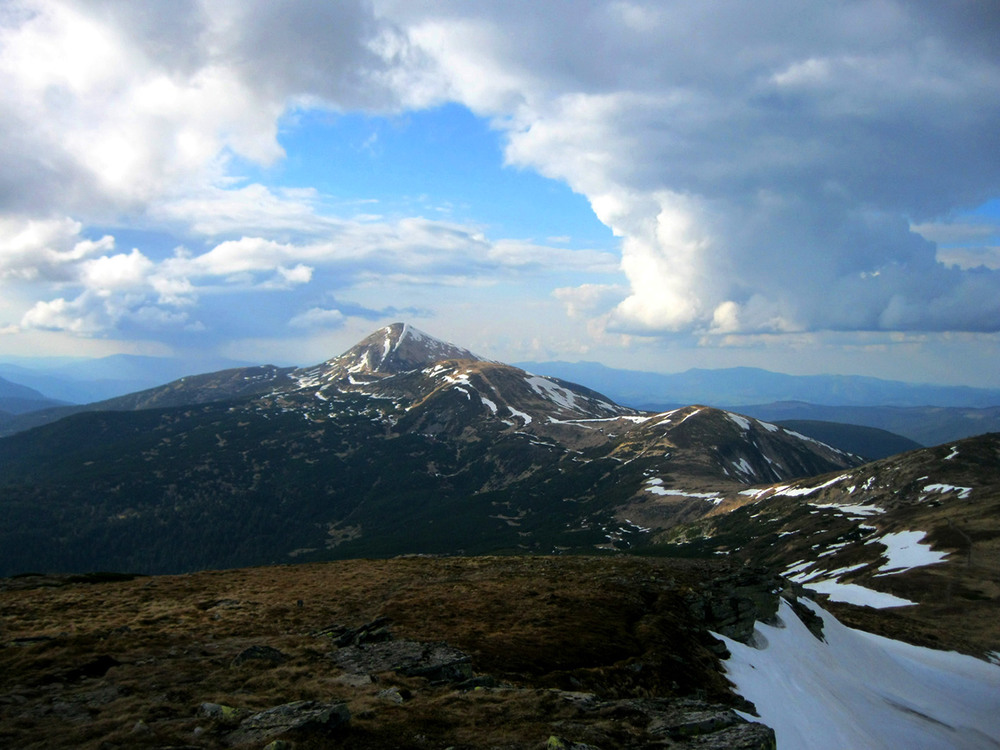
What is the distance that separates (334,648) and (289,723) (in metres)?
12.7

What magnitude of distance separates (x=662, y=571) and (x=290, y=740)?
4712cm

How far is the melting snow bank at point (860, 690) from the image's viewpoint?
109 ft

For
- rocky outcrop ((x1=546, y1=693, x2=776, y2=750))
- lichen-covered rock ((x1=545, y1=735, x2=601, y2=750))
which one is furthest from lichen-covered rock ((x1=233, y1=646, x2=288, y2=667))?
lichen-covered rock ((x1=545, y1=735, x2=601, y2=750))

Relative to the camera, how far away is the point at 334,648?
98.8 ft

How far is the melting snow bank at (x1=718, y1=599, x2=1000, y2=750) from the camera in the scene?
1310 inches

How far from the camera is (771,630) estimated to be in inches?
1788

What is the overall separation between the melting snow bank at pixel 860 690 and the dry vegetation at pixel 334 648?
428 cm

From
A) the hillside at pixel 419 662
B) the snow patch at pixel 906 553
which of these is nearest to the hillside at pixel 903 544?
the snow patch at pixel 906 553

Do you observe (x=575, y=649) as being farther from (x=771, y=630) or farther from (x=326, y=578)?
(x=326, y=578)

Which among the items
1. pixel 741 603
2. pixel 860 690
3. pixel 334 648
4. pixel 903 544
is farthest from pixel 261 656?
pixel 903 544

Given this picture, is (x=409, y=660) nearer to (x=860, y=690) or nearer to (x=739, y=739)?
(x=739, y=739)

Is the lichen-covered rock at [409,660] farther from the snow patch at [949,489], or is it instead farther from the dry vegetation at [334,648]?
the snow patch at [949,489]

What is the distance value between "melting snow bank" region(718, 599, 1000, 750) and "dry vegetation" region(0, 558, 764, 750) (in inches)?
169

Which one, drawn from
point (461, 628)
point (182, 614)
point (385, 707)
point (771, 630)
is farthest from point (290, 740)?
point (771, 630)
